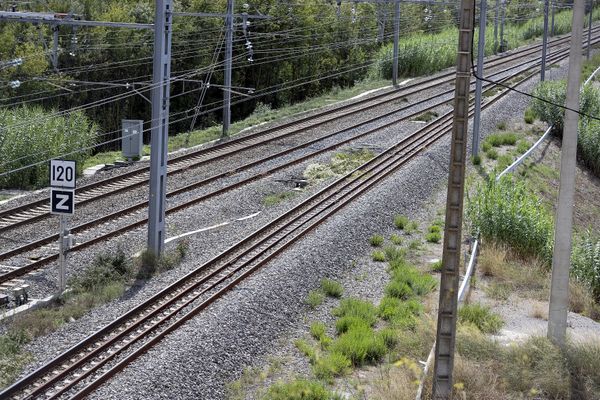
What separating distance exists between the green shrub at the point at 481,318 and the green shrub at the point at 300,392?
3.29 meters

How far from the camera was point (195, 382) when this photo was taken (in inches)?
448

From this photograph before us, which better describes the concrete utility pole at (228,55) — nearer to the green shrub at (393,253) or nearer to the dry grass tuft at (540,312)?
the green shrub at (393,253)

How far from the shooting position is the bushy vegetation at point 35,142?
23.4 metres

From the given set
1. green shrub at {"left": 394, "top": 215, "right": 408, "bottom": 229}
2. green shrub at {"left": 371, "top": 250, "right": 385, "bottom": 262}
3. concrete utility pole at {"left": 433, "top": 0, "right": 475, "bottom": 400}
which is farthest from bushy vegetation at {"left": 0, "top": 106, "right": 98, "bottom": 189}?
concrete utility pole at {"left": 433, "top": 0, "right": 475, "bottom": 400}

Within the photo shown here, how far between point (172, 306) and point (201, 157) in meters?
12.6

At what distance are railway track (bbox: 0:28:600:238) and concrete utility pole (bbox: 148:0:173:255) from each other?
337 centimetres

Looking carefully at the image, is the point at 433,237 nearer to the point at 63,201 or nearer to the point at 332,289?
the point at 332,289

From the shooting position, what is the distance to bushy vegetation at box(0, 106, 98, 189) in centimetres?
2336

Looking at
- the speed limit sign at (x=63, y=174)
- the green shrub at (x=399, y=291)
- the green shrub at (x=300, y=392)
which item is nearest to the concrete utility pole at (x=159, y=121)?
the speed limit sign at (x=63, y=174)

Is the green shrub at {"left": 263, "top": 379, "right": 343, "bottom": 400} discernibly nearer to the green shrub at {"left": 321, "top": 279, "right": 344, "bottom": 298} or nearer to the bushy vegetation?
the green shrub at {"left": 321, "top": 279, "right": 344, "bottom": 298}

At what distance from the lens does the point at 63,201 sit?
15.7m

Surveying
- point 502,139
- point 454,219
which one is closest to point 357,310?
point 454,219

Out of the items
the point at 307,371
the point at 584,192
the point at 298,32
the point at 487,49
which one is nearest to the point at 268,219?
the point at 307,371

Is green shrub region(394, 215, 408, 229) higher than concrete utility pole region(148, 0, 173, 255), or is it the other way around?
concrete utility pole region(148, 0, 173, 255)
